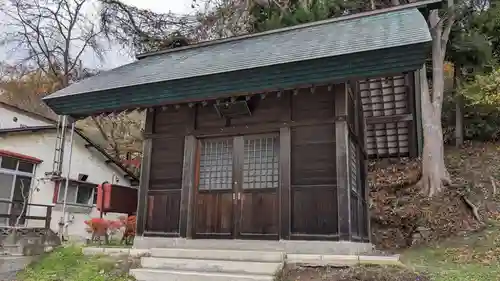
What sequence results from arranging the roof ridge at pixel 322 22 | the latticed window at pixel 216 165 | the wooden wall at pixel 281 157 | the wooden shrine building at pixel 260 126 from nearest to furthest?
the wooden shrine building at pixel 260 126 → the wooden wall at pixel 281 157 → the latticed window at pixel 216 165 → the roof ridge at pixel 322 22

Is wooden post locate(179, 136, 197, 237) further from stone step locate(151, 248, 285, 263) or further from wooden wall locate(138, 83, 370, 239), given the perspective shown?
stone step locate(151, 248, 285, 263)

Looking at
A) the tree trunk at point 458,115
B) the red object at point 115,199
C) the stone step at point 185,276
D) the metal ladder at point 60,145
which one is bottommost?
the stone step at point 185,276

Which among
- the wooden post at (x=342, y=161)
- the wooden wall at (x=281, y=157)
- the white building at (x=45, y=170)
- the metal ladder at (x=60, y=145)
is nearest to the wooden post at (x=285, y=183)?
the wooden wall at (x=281, y=157)

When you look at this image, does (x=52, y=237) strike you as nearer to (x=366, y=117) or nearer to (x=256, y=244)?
(x=256, y=244)

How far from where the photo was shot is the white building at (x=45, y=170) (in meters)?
13.1

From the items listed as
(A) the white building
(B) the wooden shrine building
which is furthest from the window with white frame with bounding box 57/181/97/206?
(B) the wooden shrine building

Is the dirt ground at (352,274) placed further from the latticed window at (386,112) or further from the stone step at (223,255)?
the latticed window at (386,112)

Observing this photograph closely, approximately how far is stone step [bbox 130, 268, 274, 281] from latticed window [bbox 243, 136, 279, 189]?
189cm

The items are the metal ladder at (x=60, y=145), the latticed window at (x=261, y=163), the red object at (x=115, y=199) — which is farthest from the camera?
the metal ladder at (x=60, y=145)

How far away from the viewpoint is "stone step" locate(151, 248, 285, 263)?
18.5 feet

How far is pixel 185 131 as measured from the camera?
7508mm

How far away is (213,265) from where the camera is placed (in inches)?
224

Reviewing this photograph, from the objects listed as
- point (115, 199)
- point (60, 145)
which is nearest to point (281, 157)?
point (115, 199)

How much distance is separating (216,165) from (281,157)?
133cm
